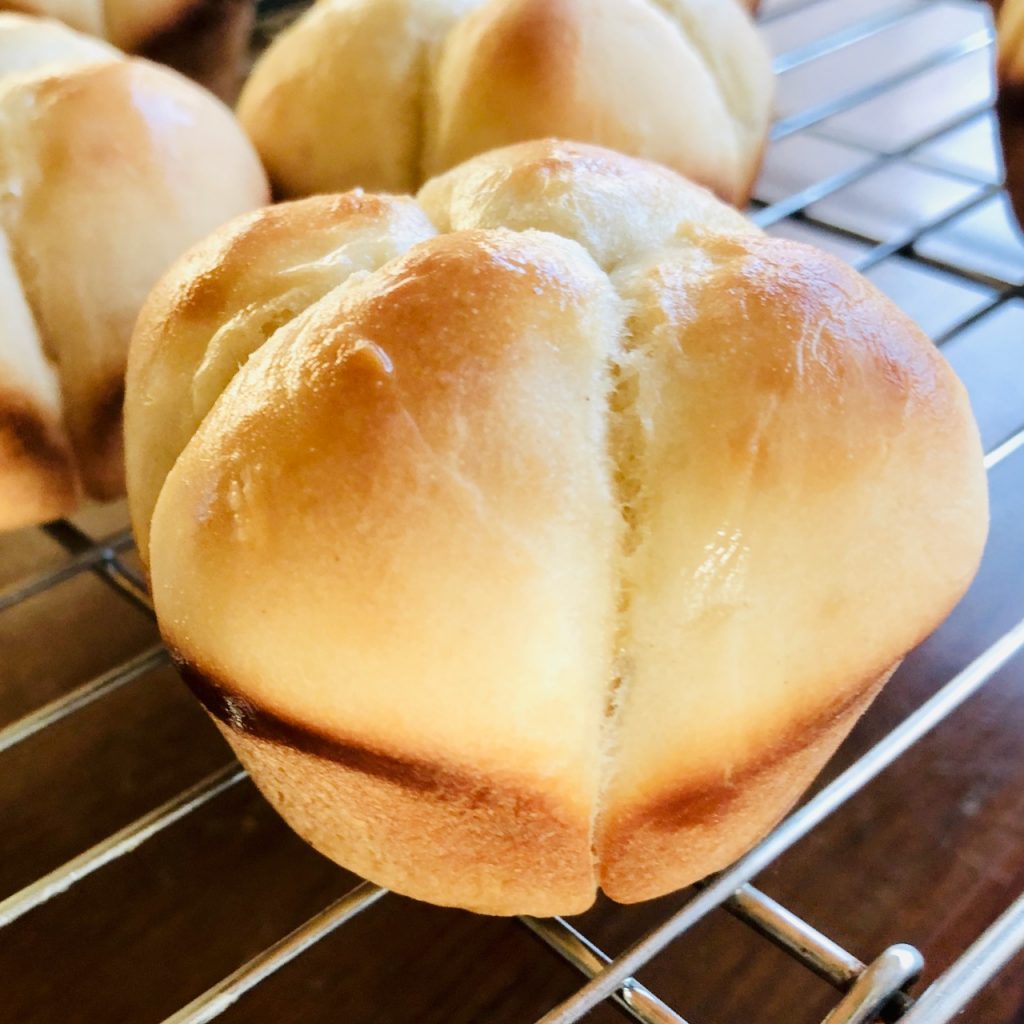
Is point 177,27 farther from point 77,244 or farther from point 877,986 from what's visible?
point 877,986

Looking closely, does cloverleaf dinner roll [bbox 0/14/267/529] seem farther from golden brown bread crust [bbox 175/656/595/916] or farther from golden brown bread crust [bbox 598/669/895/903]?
golden brown bread crust [bbox 598/669/895/903]

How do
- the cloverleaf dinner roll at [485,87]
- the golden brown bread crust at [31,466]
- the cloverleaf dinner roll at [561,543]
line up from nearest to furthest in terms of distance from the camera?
the cloverleaf dinner roll at [561,543], the golden brown bread crust at [31,466], the cloverleaf dinner roll at [485,87]

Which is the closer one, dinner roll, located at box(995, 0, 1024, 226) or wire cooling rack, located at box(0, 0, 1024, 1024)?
wire cooling rack, located at box(0, 0, 1024, 1024)

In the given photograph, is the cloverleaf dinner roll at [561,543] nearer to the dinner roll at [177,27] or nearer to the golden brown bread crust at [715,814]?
the golden brown bread crust at [715,814]

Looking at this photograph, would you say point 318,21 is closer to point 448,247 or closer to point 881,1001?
point 448,247

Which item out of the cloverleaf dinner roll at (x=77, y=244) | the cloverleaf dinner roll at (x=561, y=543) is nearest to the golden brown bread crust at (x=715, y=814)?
the cloverleaf dinner roll at (x=561, y=543)

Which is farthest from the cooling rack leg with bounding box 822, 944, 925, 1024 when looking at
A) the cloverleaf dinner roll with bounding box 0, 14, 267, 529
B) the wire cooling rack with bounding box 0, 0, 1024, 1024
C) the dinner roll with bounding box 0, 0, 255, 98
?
the dinner roll with bounding box 0, 0, 255, 98
